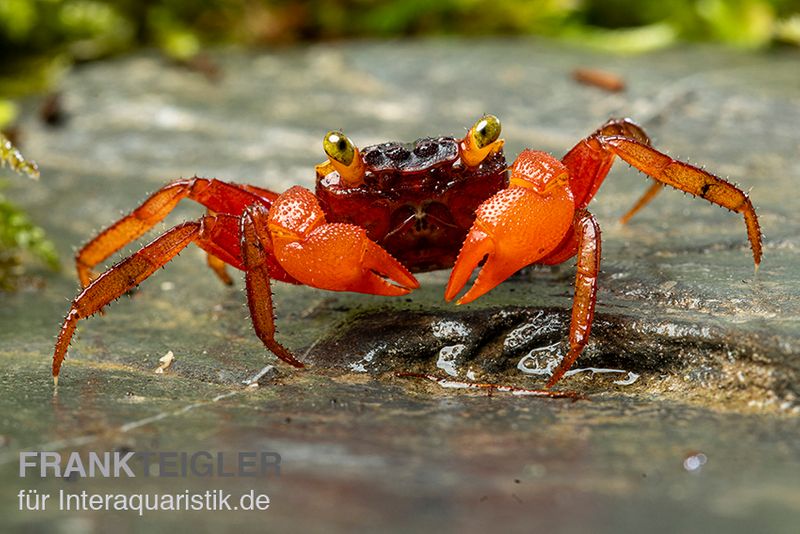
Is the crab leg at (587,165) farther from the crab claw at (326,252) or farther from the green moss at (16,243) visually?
the green moss at (16,243)

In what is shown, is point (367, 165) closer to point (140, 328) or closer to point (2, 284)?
point (140, 328)

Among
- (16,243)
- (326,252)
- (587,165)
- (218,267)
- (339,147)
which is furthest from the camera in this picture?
(16,243)

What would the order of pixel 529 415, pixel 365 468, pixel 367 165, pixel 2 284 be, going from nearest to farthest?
pixel 365 468, pixel 529 415, pixel 367 165, pixel 2 284

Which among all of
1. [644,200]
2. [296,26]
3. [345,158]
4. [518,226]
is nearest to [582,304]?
[518,226]

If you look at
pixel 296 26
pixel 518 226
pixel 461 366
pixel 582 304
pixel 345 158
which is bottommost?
pixel 461 366

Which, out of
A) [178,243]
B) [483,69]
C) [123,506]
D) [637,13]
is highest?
[637,13]

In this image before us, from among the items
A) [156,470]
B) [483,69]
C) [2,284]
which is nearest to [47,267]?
[2,284]

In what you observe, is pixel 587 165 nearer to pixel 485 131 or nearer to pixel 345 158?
pixel 485 131
